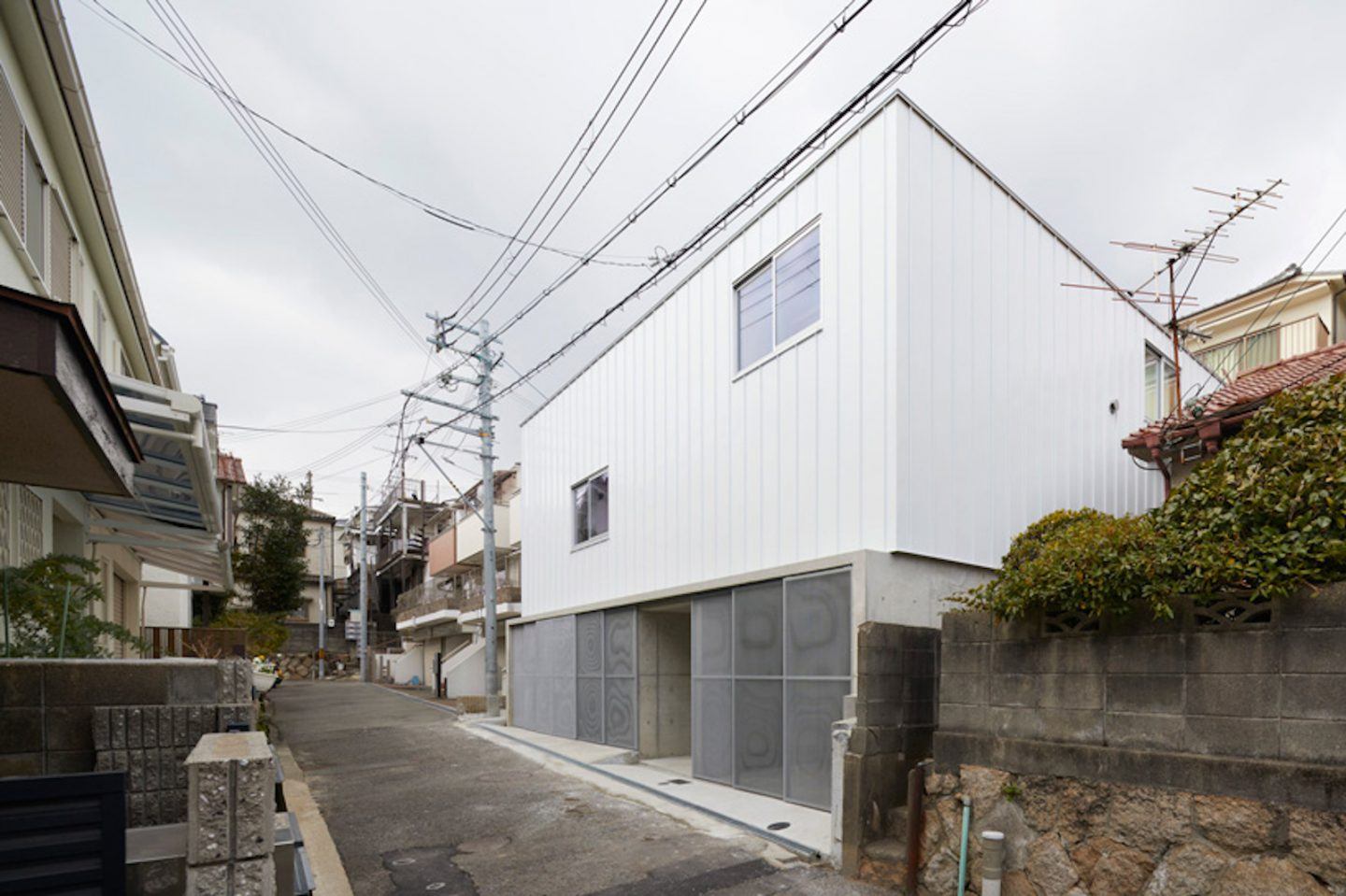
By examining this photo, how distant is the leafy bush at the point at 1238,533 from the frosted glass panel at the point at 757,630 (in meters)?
3.85

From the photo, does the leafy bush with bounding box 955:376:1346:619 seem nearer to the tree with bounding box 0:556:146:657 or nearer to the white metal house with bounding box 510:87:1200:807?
the white metal house with bounding box 510:87:1200:807

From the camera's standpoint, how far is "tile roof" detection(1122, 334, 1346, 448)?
25.5 feet

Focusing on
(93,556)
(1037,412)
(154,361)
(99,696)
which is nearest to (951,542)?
(1037,412)

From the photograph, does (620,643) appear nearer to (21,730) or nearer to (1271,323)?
(21,730)

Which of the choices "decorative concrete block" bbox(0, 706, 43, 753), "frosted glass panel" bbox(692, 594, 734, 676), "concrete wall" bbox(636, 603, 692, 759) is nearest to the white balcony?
"concrete wall" bbox(636, 603, 692, 759)

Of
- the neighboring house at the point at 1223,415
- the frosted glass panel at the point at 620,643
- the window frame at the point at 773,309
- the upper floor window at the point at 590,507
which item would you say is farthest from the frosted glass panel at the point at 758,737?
the neighboring house at the point at 1223,415

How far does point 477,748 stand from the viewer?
46.2ft

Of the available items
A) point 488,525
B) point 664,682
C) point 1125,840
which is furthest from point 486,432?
point 1125,840

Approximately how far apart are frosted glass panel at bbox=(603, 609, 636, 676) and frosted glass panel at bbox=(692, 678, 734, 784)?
6.93ft

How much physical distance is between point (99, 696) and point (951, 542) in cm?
731

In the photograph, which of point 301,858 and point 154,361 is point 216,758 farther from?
point 154,361

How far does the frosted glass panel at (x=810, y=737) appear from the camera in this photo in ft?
25.7

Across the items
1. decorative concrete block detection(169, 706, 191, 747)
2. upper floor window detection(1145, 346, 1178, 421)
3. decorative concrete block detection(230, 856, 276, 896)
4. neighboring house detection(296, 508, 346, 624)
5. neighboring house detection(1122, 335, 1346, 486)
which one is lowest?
neighboring house detection(296, 508, 346, 624)

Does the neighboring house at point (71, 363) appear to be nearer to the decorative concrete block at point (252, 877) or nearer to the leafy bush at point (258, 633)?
the decorative concrete block at point (252, 877)
